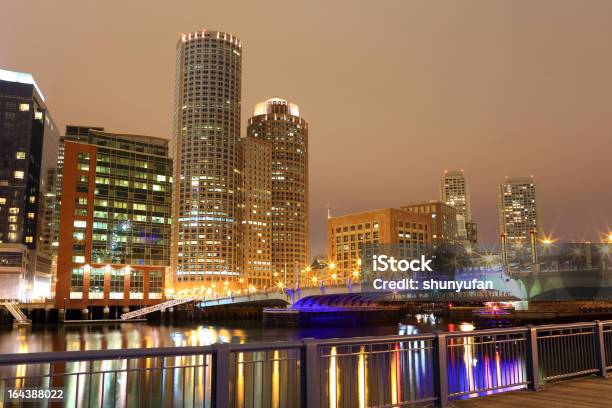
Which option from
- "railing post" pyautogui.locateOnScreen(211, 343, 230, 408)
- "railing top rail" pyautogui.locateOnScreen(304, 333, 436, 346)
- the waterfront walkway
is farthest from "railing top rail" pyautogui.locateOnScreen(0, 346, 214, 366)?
the waterfront walkway

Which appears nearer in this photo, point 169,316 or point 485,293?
point 485,293

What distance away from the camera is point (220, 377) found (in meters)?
8.85

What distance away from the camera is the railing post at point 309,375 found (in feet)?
31.3

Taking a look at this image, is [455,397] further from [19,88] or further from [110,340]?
[19,88]

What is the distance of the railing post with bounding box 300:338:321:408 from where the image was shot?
955 centimetres

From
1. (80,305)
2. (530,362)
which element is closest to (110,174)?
(80,305)

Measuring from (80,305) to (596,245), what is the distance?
104930 millimetres

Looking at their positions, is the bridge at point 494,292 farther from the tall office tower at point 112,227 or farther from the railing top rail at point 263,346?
the railing top rail at point 263,346

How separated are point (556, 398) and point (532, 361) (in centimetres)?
121

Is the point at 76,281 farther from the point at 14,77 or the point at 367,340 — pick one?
the point at 367,340

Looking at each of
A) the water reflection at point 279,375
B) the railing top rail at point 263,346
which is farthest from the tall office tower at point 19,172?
the railing top rail at point 263,346

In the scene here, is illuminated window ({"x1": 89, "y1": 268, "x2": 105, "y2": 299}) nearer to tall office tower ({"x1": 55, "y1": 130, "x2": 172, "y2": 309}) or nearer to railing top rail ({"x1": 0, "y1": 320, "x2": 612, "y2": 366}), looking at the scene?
tall office tower ({"x1": 55, "y1": 130, "x2": 172, "y2": 309})

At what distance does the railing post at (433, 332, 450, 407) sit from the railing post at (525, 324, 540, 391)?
116 inches

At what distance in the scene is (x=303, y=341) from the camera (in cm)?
968
